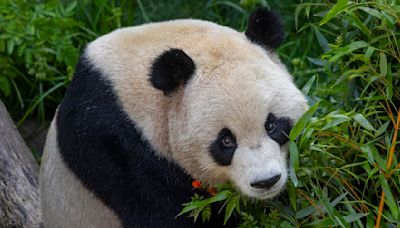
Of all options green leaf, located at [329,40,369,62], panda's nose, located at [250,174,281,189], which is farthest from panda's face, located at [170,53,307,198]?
green leaf, located at [329,40,369,62]

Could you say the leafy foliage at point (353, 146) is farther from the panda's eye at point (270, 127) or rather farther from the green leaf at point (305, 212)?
the panda's eye at point (270, 127)

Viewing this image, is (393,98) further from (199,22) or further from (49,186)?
(49,186)

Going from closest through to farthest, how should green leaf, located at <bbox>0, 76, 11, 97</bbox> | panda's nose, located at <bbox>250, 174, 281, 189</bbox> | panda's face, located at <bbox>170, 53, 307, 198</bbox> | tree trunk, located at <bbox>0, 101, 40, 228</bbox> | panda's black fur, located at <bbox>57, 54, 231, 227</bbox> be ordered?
panda's nose, located at <bbox>250, 174, 281, 189</bbox>, panda's face, located at <bbox>170, 53, 307, 198</bbox>, panda's black fur, located at <bbox>57, 54, 231, 227</bbox>, tree trunk, located at <bbox>0, 101, 40, 228</bbox>, green leaf, located at <bbox>0, 76, 11, 97</bbox>

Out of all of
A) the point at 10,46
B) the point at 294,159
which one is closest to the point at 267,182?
the point at 294,159

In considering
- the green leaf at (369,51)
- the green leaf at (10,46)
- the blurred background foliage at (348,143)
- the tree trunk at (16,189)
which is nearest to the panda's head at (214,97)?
the blurred background foliage at (348,143)

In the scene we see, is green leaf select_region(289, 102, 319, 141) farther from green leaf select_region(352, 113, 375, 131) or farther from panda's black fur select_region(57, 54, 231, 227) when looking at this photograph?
panda's black fur select_region(57, 54, 231, 227)

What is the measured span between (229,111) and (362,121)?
1.73ft

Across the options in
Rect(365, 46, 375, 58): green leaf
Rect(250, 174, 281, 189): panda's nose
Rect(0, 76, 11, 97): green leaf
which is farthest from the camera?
Rect(0, 76, 11, 97): green leaf

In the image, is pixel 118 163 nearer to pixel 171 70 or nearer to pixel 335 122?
pixel 171 70

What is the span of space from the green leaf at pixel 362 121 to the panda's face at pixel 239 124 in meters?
0.31

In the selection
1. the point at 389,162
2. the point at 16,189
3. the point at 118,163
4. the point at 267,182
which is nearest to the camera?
the point at 267,182

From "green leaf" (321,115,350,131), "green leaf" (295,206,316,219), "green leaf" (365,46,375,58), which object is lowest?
"green leaf" (295,206,316,219)

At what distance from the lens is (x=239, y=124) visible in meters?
3.69

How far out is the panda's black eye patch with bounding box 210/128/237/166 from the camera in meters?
3.73
